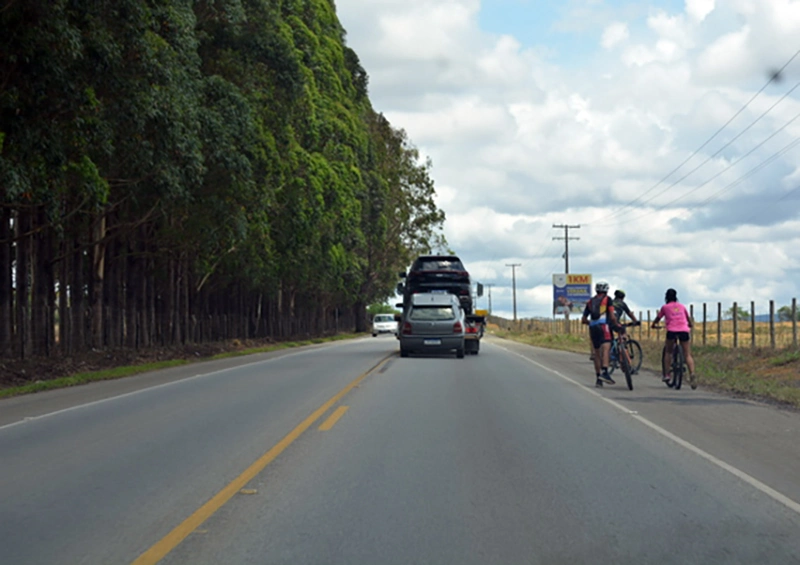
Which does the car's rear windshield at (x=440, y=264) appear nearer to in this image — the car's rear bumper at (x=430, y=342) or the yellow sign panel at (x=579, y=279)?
the car's rear bumper at (x=430, y=342)

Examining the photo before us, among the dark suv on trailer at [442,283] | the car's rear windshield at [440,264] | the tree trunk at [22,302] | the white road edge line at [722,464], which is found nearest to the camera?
the white road edge line at [722,464]

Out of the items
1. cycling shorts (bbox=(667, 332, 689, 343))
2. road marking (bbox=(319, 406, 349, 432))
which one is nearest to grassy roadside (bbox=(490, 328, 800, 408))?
cycling shorts (bbox=(667, 332, 689, 343))

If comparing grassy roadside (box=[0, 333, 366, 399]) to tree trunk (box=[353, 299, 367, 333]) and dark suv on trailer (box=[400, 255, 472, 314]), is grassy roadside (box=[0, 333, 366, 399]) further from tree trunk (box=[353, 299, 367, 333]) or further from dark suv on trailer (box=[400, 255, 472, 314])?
tree trunk (box=[353, 299, 367, 333])

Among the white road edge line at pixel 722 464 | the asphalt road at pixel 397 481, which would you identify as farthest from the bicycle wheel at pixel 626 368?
the white road edge line at pixel 722 464

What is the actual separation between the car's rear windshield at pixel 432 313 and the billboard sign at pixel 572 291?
46.9 m

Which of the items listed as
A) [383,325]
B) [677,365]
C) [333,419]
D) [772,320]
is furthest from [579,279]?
[333,419]

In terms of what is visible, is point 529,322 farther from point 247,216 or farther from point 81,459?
point 81,459

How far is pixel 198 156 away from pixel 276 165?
8.84m

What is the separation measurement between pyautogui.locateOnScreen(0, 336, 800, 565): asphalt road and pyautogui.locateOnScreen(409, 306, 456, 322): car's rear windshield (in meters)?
13.8

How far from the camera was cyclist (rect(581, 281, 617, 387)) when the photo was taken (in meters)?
18.4

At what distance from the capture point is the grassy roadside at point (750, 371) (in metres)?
17.5

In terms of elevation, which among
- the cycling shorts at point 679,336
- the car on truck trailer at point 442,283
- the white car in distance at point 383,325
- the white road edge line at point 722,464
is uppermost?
the car on truck trailer at point 442,283

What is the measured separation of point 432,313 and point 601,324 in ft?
38.7

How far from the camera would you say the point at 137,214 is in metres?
30.1
